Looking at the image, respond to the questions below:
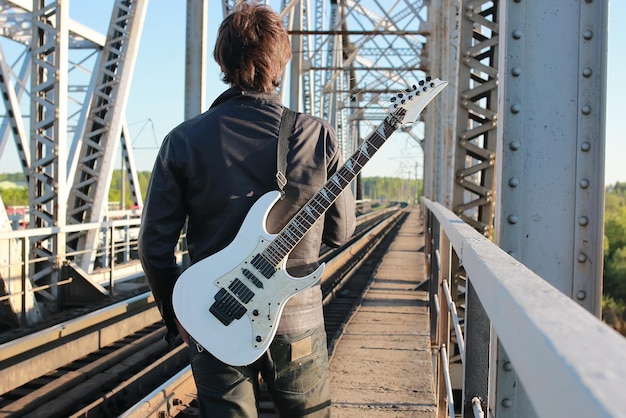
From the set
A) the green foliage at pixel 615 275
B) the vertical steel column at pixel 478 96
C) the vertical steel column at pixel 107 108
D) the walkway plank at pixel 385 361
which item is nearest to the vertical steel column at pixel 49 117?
the vertical steel column at pixel 107 108

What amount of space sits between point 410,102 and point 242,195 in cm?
68

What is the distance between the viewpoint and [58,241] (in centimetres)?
859

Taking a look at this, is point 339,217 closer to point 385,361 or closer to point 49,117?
point 385,361

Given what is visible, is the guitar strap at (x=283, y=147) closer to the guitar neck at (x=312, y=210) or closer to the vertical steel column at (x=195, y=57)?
the guitar neck at (x=312, y=210)

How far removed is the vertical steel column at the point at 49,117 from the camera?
8.84 metres

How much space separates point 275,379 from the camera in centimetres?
217

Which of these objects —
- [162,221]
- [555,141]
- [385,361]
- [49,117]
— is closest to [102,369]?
[385,361]

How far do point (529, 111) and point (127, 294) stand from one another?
781 centimetres

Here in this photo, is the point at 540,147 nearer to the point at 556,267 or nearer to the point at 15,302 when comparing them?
the point at 556,267

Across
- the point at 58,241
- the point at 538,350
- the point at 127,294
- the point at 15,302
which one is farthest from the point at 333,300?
the point at 538,350

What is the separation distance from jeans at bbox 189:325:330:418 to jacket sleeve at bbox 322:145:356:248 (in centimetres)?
36

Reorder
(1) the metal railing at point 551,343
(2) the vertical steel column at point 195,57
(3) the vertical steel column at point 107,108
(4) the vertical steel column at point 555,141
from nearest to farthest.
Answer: (1) the metal railing at point 551,343 < (4) the vertical steel column at point 555,141 < (2) the vertical steel column at point 195,57 < (3) the vertical steel column at point 107,108

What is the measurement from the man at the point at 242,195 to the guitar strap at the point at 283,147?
0.8 inches

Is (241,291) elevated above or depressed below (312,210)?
below
